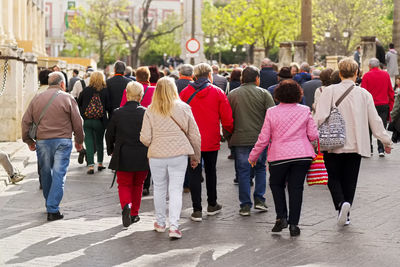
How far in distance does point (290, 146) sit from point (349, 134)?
2.99 ft

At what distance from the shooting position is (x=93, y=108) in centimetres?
1488

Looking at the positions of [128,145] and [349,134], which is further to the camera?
[128,145]

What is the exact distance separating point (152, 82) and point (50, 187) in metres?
4.02

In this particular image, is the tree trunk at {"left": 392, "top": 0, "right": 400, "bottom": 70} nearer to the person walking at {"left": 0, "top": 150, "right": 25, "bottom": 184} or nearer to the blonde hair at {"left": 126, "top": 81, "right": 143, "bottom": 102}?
the person walking at {"left": 0, "top": 150, "right": 25, "bottom": 184}

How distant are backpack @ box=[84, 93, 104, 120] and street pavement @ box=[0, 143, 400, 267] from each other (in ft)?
7.36

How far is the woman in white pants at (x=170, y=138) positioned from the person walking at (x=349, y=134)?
1.53 m

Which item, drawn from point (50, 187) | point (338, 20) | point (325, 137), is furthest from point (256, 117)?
point (338, 20)

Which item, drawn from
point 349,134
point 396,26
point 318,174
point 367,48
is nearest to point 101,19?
point 396,26

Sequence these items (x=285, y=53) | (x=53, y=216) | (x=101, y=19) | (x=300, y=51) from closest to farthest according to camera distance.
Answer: (x=53, y=216) → (x=300, y=51) → (x=285, y=53) → (x=101, y=19)

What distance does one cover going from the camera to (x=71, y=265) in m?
7.86

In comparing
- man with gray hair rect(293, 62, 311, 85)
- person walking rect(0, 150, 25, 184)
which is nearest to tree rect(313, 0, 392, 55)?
man with gray hair rect(293, 62, 311, 85)

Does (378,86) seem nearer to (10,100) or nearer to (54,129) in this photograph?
(10,100)

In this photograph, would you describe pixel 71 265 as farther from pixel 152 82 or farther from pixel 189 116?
pixel 152 82

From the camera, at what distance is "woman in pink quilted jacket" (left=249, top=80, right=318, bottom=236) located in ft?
30.0
